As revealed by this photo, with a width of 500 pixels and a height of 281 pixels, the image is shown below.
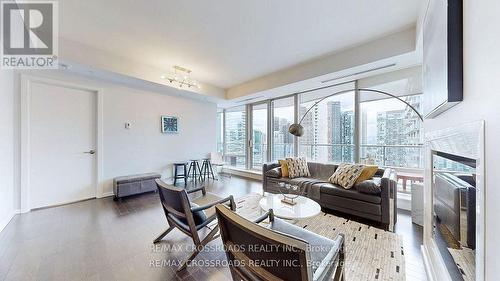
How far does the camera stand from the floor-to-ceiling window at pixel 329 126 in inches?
169

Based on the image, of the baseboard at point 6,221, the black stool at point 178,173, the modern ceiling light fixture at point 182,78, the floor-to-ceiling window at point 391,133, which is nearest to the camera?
the baseboard at point 6,221

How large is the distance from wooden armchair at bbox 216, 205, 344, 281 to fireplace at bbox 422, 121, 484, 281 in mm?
646

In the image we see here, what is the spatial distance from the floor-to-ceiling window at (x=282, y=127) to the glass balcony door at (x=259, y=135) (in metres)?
0.28

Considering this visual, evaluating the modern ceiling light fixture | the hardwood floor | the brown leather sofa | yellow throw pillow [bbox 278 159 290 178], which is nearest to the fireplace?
the hardwood floor

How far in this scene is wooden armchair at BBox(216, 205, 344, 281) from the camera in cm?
86

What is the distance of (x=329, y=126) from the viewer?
4.72m

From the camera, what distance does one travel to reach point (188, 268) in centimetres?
183

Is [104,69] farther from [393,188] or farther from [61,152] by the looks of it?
[393,188]

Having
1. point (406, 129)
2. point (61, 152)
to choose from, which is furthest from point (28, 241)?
point (406, 129)

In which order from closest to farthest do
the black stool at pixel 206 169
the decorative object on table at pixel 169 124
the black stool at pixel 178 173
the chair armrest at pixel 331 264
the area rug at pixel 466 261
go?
the area rug at pixel 466 261, the chair armrest at pixel 331 264, the decorative object on table at pixel 169 124, the black stool at pixel 178 173, the black stool at pixel 206 169

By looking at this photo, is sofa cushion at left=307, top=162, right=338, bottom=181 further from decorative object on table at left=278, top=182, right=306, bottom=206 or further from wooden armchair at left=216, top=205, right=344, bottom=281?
wooden armchair at left=216, top=205, right=344, bottom=281

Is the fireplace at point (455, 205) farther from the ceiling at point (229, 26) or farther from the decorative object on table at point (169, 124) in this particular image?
the decorative object on table at point (169, 124)

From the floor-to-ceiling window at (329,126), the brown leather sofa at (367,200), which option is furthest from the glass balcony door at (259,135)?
the brown leather sofa at (367,200)

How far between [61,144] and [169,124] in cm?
212
